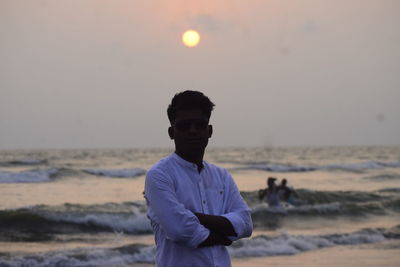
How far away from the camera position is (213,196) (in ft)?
9.97

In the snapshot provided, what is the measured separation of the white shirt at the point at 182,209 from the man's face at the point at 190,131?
0.23ft

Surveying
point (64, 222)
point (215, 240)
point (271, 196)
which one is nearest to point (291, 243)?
point (64, 222)

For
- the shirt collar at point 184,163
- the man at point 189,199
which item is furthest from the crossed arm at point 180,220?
the shirt collar at point 184,163

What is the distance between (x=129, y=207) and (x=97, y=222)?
2.94 metres

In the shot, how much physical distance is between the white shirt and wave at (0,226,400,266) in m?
7.93

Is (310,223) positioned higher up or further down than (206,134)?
further down

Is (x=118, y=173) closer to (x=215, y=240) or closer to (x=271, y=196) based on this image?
(x=271, y=196)

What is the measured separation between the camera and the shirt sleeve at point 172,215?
2.83 m

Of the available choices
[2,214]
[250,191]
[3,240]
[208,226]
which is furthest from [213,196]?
[250,191]

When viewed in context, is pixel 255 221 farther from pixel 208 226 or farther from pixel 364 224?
pixel 208 226

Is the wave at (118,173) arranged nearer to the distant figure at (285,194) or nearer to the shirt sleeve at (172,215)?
the distant figure at (285,194)

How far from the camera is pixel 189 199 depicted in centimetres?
294

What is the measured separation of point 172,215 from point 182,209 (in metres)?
0.05

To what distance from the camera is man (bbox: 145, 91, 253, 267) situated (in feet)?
9.36
